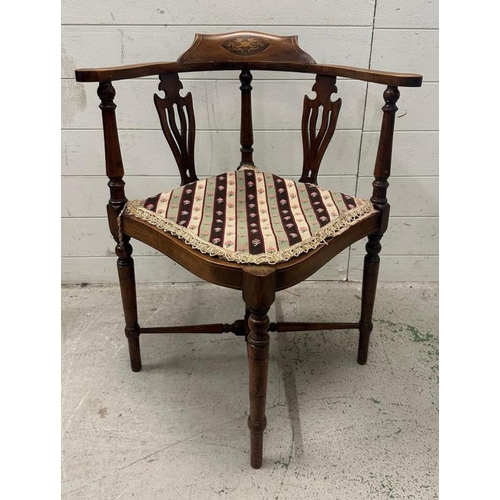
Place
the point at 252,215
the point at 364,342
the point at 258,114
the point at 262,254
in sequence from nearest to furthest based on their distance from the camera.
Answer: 1. the point at 262,254
2. the point at 252,215
3. the point at 364,342
4. the point at 258,114

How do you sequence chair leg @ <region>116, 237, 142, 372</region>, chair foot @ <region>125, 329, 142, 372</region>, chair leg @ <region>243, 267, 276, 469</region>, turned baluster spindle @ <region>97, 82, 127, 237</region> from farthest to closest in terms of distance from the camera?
1. chair foot @ <region>125, 329, 142, 372</region>
2. chair leg @ <region>116, 237, 142, 372</region>
3. turned baluster spindle @ <region>97, 82, 127, 237</region>
4. chair leg @ <region>243, 267, 276, 469</region>

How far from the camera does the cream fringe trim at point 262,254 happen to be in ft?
3.31

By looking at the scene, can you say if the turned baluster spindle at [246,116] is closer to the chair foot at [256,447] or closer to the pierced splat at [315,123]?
the pierced splat at [315,123]

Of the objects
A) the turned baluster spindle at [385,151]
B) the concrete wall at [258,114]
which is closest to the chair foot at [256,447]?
the turned baluster spindle at [385,151]

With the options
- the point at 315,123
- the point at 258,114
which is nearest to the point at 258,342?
the point at 315,123

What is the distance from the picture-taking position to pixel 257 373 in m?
1.09

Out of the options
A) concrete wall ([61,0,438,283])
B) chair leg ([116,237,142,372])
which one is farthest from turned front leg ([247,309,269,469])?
concrete wall ([61,0,438,283])

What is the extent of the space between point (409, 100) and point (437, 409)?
3.11ft

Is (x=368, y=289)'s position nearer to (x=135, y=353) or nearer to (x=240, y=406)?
(x=240, y=406)

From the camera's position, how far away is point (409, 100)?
65.9 inches

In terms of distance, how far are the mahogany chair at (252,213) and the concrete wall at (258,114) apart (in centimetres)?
21

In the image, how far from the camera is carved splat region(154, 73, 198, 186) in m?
1.34

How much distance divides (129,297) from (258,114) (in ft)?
2.38

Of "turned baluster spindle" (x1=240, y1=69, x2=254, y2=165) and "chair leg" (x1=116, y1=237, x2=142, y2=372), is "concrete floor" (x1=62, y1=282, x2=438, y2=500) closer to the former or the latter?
"chair leg" (x1=116, y1=237, x2=142, y2=372)
